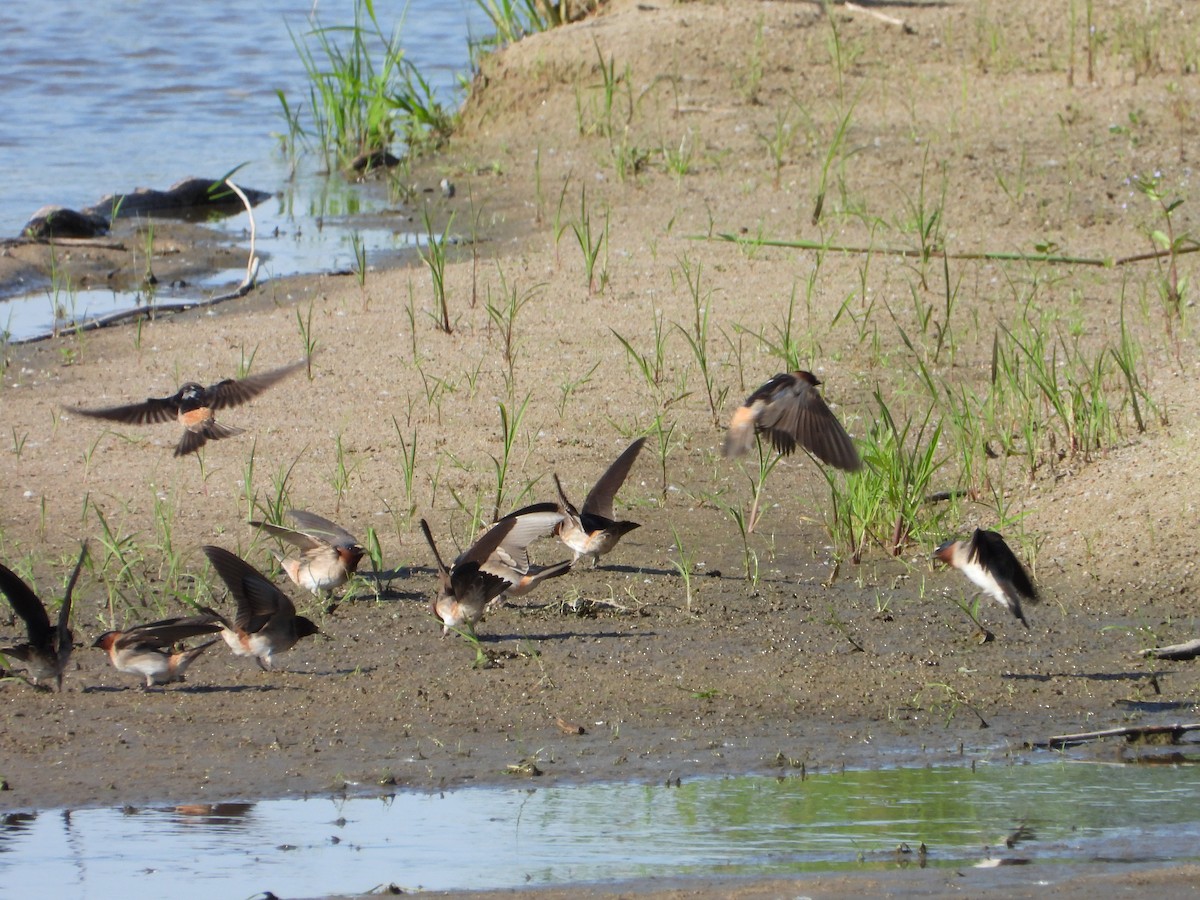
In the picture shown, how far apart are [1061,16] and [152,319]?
7.12m

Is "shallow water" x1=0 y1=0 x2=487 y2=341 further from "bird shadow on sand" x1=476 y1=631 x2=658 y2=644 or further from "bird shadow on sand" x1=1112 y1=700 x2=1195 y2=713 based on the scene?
"bird shadow on sand" x1=1112 y1=700 x2=1195 y2=713

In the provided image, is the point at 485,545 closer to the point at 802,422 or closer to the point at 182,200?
the point at 802,422

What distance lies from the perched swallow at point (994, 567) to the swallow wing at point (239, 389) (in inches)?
111

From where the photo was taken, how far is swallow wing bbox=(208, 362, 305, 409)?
627cm

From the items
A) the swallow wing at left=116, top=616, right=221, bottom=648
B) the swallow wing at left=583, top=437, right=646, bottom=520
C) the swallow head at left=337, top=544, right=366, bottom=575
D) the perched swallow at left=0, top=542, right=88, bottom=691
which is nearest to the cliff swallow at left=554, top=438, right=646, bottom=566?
the swallow wing at left=583, top=437, right=646, bottom=520

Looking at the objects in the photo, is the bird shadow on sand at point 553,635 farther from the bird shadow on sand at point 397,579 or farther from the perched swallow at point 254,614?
the perched swallow at point 254,614

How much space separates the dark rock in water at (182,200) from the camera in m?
11.7

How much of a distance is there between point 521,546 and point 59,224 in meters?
6.41

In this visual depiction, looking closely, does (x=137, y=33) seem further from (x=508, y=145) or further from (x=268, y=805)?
(x=268, y=805)

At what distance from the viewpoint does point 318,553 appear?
5.38 meters

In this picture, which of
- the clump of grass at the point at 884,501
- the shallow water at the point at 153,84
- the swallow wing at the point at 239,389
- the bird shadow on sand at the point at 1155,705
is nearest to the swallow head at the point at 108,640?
the swallow wing at the point at 239,389

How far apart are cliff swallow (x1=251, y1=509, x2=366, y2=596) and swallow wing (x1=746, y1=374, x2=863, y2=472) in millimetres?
1356

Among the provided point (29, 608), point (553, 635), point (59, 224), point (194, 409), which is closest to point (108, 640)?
point (29, 608)

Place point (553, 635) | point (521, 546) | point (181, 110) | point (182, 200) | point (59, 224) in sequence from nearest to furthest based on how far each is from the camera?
1. point (553, 635)
2. point (521, 546)
3. point (59, 224)
4. point (182, 200)
5. point (181, 110)
